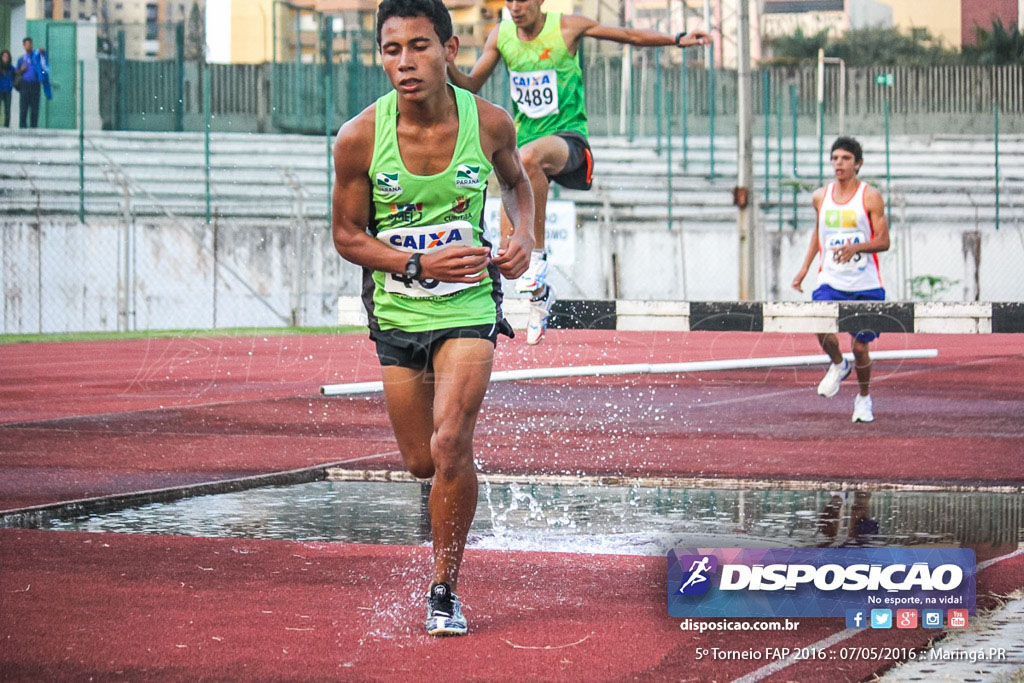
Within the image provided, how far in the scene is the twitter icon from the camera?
4801 millimetres

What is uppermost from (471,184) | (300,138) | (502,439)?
(300,138)

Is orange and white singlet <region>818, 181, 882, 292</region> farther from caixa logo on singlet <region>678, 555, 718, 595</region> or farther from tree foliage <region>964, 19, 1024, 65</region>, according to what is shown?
tree foliage <region>964, 19, 1024, 65</region>

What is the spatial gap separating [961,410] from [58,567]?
865 cm

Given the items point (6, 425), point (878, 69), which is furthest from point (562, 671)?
point (878, 69)

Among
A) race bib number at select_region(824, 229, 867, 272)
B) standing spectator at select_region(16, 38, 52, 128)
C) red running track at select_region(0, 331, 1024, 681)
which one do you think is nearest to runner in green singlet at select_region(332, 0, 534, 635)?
red running track at select_region(0, 331, 1024, 681)

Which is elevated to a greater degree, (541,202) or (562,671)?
(541,202)

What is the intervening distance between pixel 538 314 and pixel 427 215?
4362mm

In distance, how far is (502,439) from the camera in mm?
10883

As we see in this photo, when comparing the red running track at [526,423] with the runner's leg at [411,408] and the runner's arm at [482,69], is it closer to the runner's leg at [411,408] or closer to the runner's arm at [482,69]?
the runner's arm at [482,69]

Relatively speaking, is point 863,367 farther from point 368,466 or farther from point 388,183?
point 388,183

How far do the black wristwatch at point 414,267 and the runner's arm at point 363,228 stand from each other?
0.05ft

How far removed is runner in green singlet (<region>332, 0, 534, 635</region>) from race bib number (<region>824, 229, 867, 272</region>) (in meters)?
7.47

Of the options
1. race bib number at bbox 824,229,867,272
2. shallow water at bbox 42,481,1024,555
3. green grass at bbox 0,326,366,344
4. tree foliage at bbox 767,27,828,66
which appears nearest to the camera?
shallow water at bbox 42,481,1024,555

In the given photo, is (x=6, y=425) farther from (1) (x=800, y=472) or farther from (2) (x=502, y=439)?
(1) (x=800, y=472)
